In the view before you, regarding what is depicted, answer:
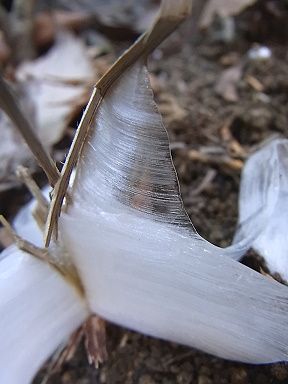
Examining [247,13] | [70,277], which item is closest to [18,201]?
[70,277]

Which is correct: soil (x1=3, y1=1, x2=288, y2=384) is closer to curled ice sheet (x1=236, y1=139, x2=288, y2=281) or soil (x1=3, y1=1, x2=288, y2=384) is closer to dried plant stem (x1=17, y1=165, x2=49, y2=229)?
curled ice sheet (x1=236, y1=139, x2=288, y2=281)

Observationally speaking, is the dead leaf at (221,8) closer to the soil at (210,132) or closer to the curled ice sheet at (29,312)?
the soil at (210,132)

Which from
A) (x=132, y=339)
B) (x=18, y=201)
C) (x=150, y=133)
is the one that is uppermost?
(x=150, y=133)

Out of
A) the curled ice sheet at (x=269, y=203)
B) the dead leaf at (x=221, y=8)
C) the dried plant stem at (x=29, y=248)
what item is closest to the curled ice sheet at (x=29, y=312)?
the dried plant stem at (x=29, y=248)

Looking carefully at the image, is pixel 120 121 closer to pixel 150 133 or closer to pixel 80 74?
pixel 150 133

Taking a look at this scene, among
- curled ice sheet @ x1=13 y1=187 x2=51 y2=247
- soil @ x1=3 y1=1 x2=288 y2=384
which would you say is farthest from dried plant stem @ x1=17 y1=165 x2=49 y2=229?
soil @ x1=3 y1=1 x2=288 y2=384
